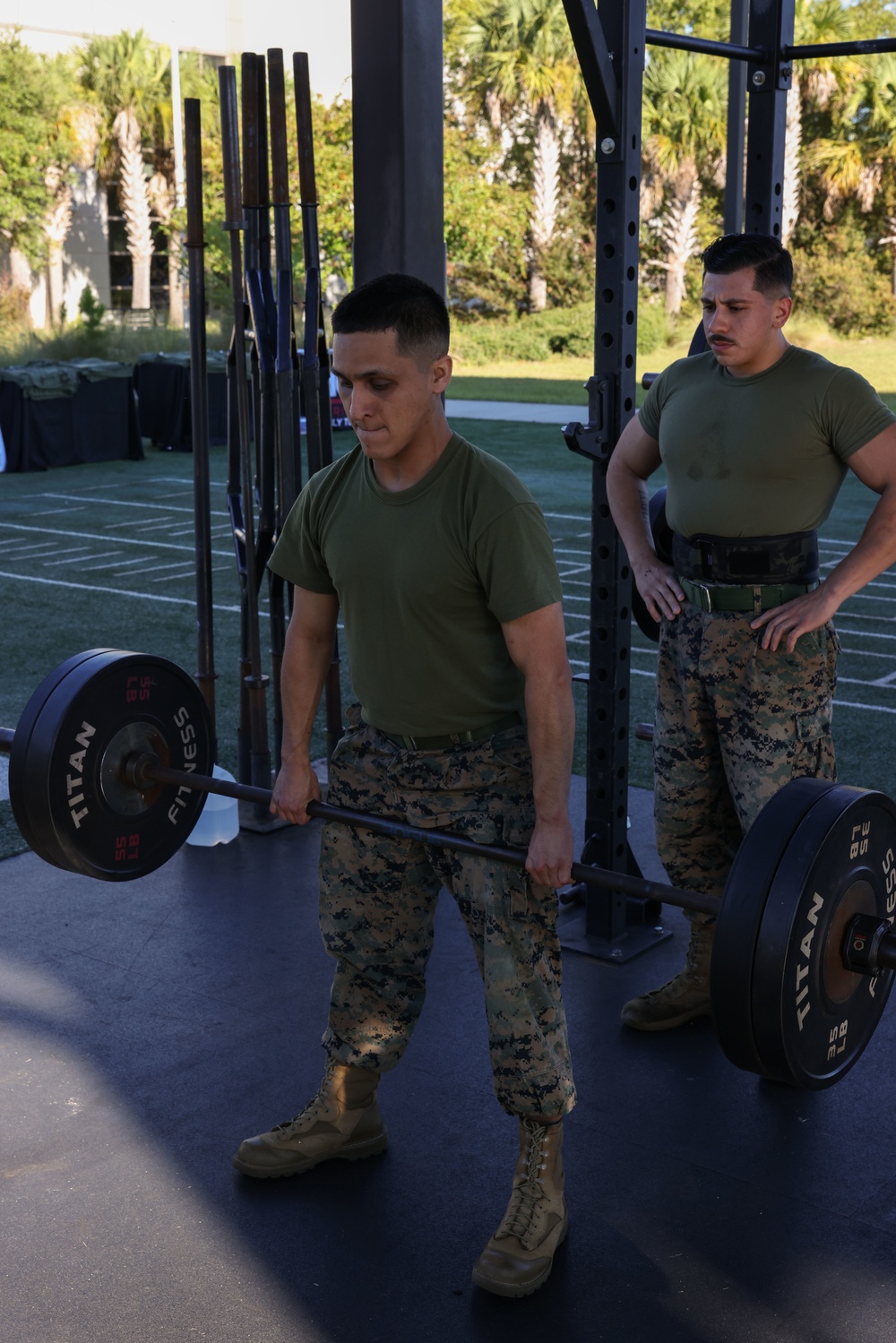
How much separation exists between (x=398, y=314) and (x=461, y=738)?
655mm

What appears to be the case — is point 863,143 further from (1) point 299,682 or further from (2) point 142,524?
(1) point 299,682

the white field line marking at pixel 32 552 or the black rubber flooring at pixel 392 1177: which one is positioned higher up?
the white field line marking at pixel 32 552

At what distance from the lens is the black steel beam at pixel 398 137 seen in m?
3.61

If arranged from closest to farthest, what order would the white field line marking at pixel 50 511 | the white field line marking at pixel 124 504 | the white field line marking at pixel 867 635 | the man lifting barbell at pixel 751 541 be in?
1. the man lifting barbell at pixel 751 541
2. the white field line marking at pixel 867 635
3. the white field line marking at pixel 50 511
4. the white field line marking at pixel 124 504

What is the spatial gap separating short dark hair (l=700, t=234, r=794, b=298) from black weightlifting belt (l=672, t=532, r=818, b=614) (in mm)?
459

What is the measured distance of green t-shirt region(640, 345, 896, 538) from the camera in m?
2.59

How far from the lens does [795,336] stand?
23.7 m

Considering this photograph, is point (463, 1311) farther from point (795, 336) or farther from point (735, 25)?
point (795, 336)

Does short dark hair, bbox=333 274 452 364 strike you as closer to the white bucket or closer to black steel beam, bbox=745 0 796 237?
black steel beam, bbox=745 0 796 237

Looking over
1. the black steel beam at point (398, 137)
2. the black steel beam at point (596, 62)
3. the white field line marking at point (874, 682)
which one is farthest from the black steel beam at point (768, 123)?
the white field line marking at point (874, 682)

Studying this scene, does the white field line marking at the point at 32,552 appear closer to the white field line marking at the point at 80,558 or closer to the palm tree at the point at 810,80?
the white field line marking at the point at 80,558

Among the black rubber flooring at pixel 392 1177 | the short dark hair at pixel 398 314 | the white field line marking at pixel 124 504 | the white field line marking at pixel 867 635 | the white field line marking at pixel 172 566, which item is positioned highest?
the short dark hair at pixel 398 314

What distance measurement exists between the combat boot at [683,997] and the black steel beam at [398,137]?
1.88 meters

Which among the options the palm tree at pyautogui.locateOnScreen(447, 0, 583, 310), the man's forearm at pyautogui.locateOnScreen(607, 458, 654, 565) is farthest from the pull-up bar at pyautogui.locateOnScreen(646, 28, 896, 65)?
the palm tree at pyautogui.locateOnScreen(447, 0, 583, 310)
